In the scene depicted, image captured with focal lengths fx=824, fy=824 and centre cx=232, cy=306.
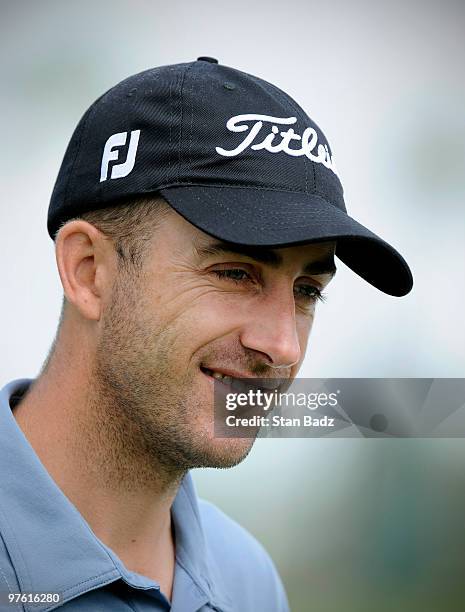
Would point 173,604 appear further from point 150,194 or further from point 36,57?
point 36,57

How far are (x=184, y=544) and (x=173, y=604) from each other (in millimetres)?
191

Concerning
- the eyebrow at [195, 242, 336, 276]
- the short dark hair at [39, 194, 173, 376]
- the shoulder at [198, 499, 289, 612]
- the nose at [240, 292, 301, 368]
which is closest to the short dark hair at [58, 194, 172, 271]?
the short dark hair at [39, 194, 173, 376]

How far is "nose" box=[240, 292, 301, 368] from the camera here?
1561 mm

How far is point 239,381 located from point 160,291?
23 cm

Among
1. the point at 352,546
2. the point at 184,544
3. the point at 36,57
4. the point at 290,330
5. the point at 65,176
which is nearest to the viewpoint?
the point at 290,330

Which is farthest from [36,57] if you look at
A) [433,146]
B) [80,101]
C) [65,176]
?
[65,176]

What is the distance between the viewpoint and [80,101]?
4.30m

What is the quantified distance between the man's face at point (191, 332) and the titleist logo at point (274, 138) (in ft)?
0.61

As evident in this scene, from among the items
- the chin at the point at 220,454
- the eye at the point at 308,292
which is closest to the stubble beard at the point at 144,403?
the chin at the point at 220,454

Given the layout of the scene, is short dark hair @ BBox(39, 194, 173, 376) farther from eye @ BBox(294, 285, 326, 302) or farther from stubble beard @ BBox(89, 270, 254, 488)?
eye @ BBox(294, 285, 326, 302)

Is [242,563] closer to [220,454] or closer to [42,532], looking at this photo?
[220,454]

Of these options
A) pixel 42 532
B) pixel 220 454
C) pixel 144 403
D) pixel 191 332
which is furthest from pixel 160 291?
pixel 42 532

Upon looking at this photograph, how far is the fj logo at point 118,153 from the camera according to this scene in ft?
5.16

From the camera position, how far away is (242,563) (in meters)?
2.03
